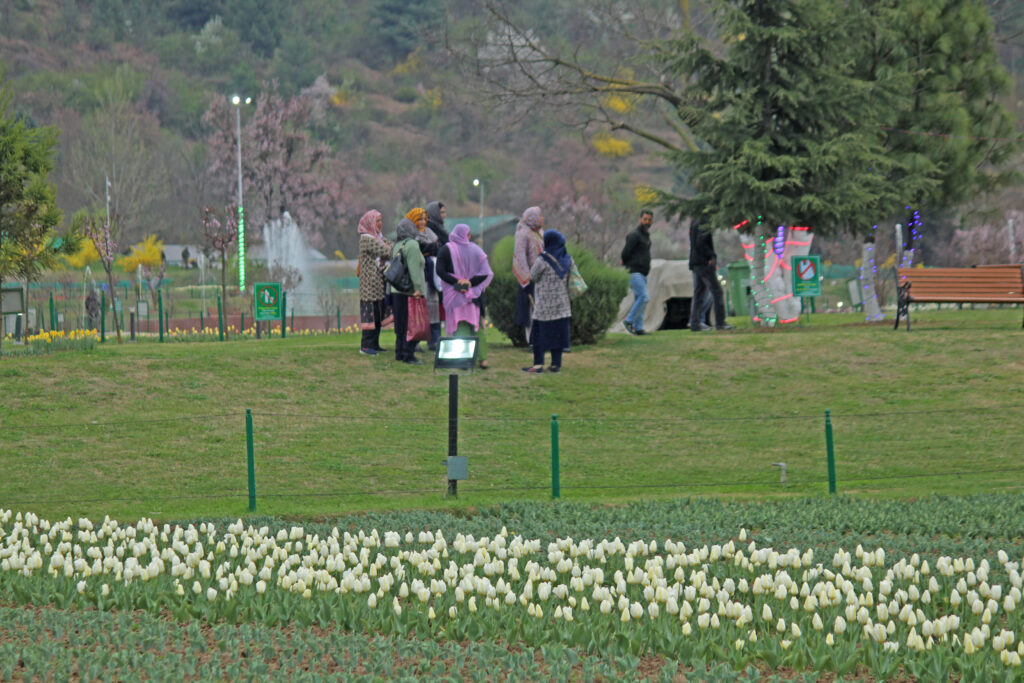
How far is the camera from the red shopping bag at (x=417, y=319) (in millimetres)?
16266

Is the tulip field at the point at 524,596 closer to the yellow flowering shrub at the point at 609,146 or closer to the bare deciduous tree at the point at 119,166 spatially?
the bare deciduous tree at the point at 119,166

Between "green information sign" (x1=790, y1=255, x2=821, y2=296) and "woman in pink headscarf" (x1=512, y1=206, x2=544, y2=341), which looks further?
"green information sign" (x1=790, y1=255, x2=821, y2=296)

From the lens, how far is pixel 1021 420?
13.7m

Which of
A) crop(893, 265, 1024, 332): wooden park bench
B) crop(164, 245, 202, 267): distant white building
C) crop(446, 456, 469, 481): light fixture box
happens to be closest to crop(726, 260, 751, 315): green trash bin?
crop(893, 265, 1024, 332): wooden park bench

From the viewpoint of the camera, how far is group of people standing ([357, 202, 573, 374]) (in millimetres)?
15492

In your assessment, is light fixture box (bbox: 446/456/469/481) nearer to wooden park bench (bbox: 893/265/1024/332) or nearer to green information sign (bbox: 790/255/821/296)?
wooden park bench (bbox: 893/265/1024/332)

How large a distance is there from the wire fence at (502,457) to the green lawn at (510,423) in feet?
0.12

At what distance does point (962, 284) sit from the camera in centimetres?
1970

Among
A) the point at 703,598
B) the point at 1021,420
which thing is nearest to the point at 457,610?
the point at 703,598

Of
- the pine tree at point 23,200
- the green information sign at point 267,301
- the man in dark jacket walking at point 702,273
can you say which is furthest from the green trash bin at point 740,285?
the pine tree at point 23,200

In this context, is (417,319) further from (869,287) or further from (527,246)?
(869,287)

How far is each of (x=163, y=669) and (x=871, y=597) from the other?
3837 mm

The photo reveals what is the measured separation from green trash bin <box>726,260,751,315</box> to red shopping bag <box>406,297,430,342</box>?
1274cm

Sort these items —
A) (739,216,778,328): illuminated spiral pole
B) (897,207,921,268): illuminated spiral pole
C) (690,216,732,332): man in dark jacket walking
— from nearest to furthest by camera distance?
(690,216,732,332): man in dark jacket walking
(739,216,778,328): illuminated spiral pole
(897,207,921,268): illuminated spiral pole
